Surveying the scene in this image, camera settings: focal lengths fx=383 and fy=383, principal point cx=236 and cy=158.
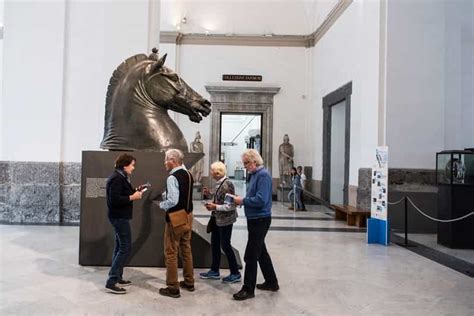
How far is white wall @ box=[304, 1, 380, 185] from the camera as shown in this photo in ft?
28.6

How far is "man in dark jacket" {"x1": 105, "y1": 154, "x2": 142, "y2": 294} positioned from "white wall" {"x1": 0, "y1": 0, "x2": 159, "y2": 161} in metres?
4.68

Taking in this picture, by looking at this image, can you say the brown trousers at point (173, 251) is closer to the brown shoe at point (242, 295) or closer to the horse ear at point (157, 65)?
the brown shoe at point (242, 295)

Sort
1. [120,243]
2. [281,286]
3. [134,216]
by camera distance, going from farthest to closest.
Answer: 1. [134,216]
2. [281,286]
3. [120,243]

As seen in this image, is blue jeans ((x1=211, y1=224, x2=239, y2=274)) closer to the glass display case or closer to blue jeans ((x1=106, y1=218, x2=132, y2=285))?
blue jeans ((x1=106, y1=218, x2=132, y2=285))

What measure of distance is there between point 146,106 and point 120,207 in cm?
140

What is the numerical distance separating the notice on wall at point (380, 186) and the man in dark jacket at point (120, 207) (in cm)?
451

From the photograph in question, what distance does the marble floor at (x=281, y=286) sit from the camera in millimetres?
3170

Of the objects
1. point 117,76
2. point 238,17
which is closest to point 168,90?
point 117,76

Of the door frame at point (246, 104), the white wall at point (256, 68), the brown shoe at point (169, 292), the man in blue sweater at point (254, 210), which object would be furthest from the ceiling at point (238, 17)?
the brown shoe at point (169, 292)

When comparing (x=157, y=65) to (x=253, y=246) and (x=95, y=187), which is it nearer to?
(x=95, y=187)

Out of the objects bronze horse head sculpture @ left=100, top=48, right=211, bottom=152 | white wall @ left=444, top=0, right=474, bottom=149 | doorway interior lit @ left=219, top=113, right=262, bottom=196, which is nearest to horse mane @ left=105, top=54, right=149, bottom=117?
bronze horse head sculpture @ left=100, top=48, right=211, bottom=152

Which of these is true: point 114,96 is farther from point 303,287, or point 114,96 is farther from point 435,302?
point 435,302

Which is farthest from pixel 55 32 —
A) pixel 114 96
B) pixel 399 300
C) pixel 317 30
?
pixel 317 30

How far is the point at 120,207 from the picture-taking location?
3414mm
